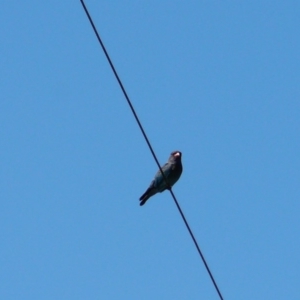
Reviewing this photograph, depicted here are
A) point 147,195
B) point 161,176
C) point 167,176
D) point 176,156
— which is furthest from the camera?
point 176,156

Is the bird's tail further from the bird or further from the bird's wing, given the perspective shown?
the bird's wing

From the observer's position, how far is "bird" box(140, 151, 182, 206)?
16469 mm

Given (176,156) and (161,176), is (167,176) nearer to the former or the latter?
(161,176)

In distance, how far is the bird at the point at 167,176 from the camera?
16469 mm

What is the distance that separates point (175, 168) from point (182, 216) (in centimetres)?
772

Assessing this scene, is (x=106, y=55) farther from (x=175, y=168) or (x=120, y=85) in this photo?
(x=175, y=168)

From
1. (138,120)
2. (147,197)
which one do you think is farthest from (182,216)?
(147,197)

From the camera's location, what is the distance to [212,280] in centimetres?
877

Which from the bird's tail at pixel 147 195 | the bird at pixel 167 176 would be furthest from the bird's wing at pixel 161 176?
the bird's tail at pixel 147 195

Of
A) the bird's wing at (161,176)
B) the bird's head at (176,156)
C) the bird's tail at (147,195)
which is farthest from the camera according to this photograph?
the bird's head at (176,156)

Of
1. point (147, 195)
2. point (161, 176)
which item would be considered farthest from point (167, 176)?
point (147, 195)

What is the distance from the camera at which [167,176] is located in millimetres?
16891

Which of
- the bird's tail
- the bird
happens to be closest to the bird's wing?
the bird

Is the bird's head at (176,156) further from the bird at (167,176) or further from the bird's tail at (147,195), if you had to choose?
the bird's tail at (147,195)
